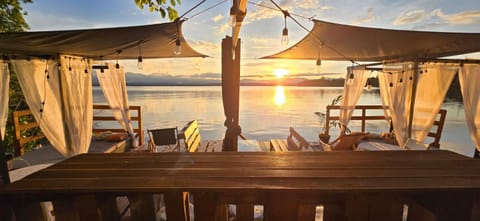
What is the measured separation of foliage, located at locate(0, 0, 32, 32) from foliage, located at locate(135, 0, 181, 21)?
472cm

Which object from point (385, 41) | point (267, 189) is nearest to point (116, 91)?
point (267, 189)

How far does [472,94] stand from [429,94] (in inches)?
21.2

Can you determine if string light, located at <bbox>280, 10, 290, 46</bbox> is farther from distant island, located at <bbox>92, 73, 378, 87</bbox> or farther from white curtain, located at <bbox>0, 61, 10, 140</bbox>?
white curtain, located at <bbox>0, 61, 10, 140</bbox>

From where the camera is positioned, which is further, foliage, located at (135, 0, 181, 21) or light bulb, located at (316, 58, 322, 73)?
light bulb, located at (316, 58, 322, 73)

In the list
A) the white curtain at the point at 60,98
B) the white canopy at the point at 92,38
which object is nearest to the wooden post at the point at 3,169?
the white canopy at the point at 92,38

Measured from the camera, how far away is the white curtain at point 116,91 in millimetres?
4031

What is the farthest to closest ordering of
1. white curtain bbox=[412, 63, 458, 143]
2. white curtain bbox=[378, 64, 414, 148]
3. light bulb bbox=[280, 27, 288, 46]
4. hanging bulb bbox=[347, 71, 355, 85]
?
1. hanging bulb bbox=[347, 71, 355, 85]
2. white curtain bbox=[378, 64, 414, 148]
3. white curtain bbox=[412, 63, 458, 143]
4. light bulb bbox=[280, 27, 288, 46]

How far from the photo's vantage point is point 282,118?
10.2 metres

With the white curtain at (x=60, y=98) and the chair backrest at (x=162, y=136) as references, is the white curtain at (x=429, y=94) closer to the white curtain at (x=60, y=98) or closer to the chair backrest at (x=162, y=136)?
the chair backrest at (x=162, y=136)

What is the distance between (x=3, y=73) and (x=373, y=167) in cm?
434

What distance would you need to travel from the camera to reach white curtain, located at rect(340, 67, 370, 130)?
4.62 m

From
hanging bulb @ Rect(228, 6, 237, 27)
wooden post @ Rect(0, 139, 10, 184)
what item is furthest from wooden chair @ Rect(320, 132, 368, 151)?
wooden post @ Rect(0, 139, 10, 184)

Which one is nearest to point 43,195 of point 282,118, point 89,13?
point 89,13

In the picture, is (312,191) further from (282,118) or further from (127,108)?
(282,118)
